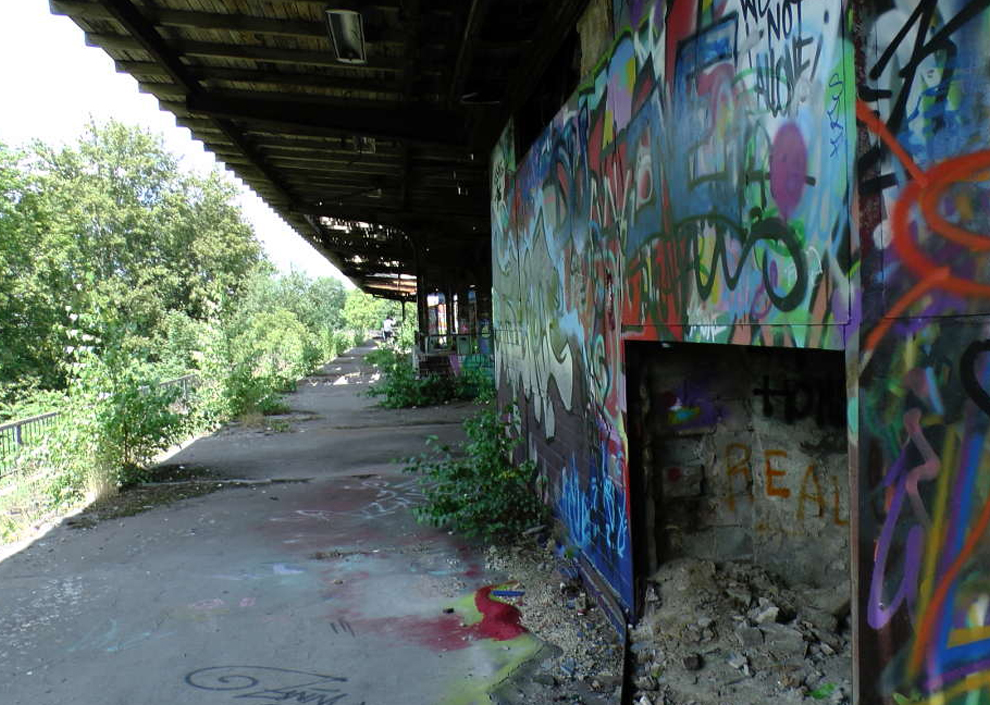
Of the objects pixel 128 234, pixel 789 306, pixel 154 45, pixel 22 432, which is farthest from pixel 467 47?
pixel 128 234

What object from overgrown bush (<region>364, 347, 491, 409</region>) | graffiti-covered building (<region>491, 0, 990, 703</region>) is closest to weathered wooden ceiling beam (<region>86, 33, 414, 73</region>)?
graffiti-covered building (<region>491, 0, 990, 703</region>)

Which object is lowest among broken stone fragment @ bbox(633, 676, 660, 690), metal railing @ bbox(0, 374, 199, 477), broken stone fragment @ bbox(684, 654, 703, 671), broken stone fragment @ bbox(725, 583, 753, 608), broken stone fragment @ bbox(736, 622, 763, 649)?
broken stone fragment @ bbox(633, 676, 660, 690)

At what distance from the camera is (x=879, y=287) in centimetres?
199

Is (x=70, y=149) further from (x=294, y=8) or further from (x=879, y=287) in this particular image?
(x=879, y=287)

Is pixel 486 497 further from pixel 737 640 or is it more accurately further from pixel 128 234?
pixel 128 234

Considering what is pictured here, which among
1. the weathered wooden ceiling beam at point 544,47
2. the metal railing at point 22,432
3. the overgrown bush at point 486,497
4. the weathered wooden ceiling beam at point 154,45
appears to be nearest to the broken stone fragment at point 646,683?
the overgrown bush at point 486,497

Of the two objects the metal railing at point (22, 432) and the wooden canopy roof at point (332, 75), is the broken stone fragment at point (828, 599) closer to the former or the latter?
the wooden canopy roof at point (332, 75)

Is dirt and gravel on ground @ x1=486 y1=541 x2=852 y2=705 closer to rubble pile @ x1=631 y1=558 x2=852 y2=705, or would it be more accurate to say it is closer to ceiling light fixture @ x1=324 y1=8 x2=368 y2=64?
rubble pile @ x1=631 y1=558 x2=852 y2=705

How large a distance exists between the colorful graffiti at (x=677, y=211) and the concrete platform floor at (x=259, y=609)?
3.42ft

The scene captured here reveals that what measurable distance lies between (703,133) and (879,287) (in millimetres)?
1256

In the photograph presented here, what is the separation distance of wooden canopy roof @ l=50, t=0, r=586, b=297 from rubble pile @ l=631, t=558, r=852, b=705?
3.71m

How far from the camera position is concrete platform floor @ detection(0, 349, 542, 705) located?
363 centimetres

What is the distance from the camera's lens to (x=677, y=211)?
3230 millimetres

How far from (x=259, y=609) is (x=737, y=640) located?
2.97 m
